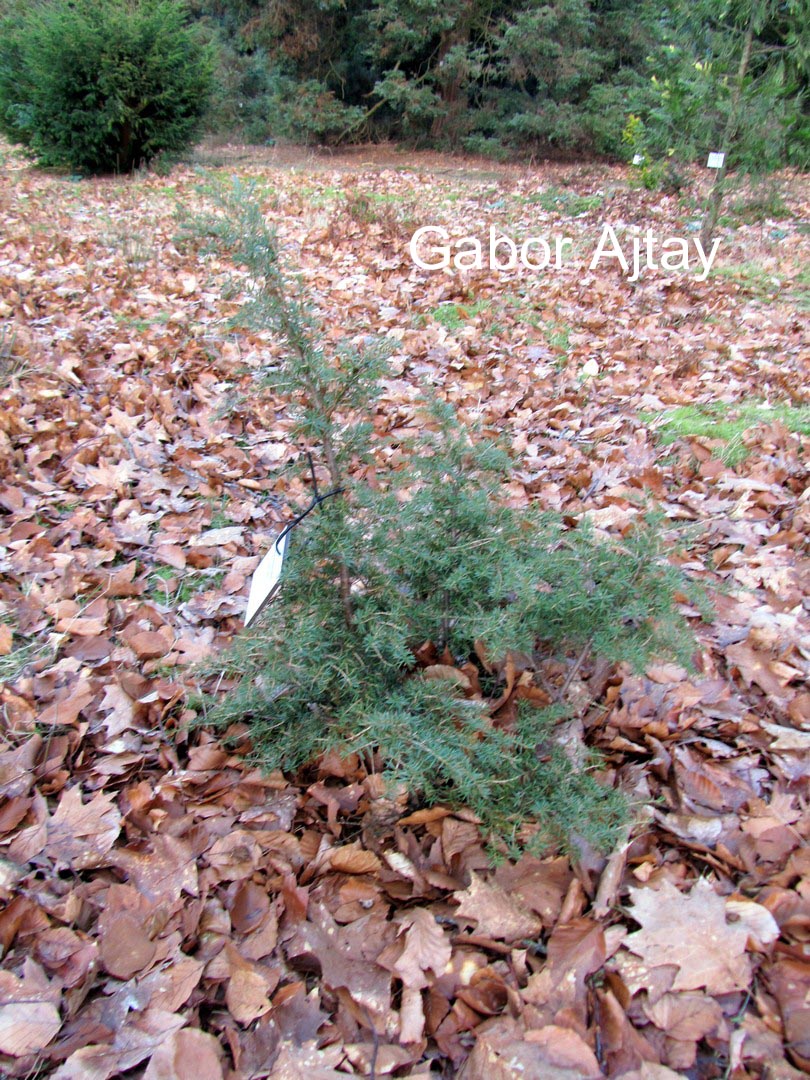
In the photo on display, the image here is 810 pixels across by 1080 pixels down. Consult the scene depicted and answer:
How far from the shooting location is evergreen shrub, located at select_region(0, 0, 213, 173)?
10.4m

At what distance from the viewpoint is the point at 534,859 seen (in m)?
1.72

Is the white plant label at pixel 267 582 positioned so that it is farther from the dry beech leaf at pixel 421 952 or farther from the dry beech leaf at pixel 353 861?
the dry beech leaf at pixel 421 952

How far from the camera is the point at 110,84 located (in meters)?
10.5

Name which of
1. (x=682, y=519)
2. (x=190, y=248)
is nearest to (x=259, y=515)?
(x=682, y=519)

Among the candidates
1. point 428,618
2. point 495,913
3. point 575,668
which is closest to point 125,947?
point 495,913

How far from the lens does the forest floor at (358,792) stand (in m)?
1.47

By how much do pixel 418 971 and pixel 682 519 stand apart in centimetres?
203

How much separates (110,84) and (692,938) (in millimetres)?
12372

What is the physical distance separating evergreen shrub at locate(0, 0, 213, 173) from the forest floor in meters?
8.11

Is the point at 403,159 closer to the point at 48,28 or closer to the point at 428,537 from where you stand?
the point at 48,28

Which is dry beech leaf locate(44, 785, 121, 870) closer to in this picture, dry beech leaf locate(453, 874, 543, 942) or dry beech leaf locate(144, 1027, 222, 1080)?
dry beech leaf locate(144, 1027, 222, 1080)

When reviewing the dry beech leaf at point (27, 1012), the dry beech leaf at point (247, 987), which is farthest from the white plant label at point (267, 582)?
the dry beech leaf at point (27, 1012)

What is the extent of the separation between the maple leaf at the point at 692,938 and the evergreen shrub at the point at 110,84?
12205 mm

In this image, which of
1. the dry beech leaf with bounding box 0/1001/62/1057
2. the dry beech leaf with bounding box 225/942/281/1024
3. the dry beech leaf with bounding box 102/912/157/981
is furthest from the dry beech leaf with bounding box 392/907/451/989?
the dry beech leaf with bounding box 0/1001/62/1057
